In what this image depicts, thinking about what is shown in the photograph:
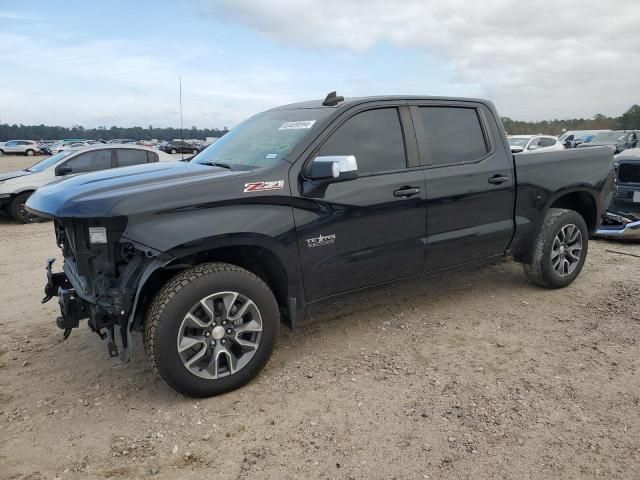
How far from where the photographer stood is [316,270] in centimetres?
357

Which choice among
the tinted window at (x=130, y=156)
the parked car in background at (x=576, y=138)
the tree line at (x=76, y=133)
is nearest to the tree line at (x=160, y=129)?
the tree line at (x=76, y=133)

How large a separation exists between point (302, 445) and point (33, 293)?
13.0 ft

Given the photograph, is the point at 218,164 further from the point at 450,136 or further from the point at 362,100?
the point at 450,136

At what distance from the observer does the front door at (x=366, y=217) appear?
354 centimetres

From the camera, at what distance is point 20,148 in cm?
4684

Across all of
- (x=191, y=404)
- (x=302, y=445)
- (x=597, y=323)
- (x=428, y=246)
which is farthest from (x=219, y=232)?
(x=597, y=323)

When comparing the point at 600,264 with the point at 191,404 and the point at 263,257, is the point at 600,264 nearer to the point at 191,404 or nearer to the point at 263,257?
the point at 263,257

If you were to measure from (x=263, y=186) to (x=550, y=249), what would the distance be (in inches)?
120

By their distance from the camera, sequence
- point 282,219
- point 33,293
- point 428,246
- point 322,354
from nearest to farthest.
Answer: point 282,219 < point 322,354 < point 428,246 < point 33,293

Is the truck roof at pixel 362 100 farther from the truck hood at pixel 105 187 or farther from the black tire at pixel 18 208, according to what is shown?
the black tire at pixel 18 208

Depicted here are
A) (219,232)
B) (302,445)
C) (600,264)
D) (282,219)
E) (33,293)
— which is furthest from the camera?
(600,264)

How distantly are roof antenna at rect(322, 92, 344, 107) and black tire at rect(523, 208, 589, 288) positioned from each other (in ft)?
7.85

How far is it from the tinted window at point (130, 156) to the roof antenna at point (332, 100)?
24.9ft

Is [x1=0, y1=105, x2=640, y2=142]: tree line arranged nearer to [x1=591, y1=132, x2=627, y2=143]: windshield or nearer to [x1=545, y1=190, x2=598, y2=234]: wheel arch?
[x1=591, y1=132, x2=627, y2=143]: windshield
